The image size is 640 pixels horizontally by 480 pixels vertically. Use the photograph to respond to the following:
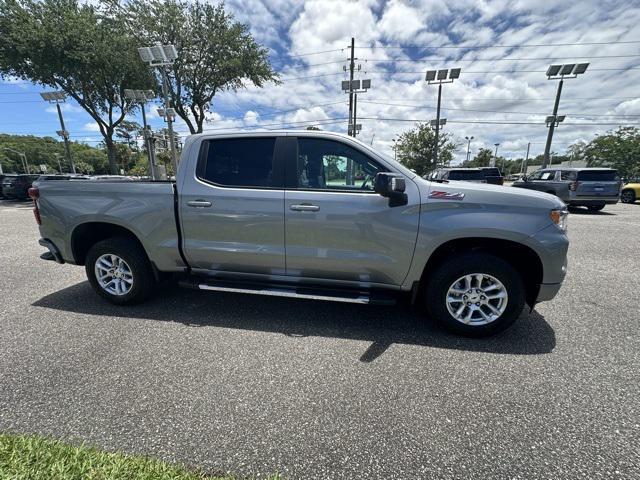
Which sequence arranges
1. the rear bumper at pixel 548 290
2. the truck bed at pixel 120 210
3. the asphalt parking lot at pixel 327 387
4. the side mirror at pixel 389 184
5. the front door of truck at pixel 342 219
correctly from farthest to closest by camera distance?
the truck bed at pixel 120 210
the front door of truck at pixel 342 219
the rear bumper at pixel 548 290
the side mirror at pixel 389 184
the asphalt parking lot at pixel 327 387

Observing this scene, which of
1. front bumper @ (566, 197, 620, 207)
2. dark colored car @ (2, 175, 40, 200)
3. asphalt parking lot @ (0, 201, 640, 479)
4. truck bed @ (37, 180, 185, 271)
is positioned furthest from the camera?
dark colored car @ (2, 175, 40, 200)

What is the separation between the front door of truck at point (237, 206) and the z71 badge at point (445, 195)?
1.46 metres

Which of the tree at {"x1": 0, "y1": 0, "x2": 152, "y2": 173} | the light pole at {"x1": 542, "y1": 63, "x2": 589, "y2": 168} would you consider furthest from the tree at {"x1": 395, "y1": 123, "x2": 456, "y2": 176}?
the tree at {"x1": 0, "y1": 0, "x2": 152, "y2": 173}

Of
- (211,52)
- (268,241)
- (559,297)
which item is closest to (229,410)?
(268,241)

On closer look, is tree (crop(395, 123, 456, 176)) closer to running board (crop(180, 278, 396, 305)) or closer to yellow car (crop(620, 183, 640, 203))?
yellow car (crop(620, 183, 640, 203))

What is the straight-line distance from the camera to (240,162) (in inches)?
132

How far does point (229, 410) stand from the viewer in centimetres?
214

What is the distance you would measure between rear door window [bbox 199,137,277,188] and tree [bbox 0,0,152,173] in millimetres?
20706

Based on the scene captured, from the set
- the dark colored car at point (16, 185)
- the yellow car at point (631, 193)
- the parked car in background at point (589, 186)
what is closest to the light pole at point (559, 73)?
the yellow car at point (631, 193)

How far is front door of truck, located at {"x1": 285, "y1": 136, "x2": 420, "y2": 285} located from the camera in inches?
117

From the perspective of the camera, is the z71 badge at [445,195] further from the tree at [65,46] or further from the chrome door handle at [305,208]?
the tree at [65,46]

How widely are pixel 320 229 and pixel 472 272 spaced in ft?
4.89

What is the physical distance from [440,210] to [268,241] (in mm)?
1711

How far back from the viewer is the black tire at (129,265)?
360 centimetres
